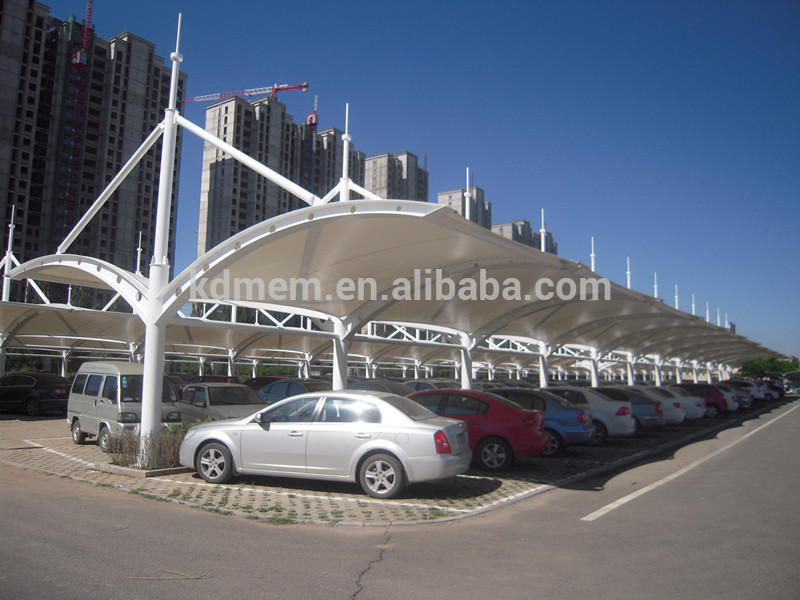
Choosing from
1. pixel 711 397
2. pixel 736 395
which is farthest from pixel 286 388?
pixel 736 395

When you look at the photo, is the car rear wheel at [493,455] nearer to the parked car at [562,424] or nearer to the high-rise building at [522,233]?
the parked car at [562,424]

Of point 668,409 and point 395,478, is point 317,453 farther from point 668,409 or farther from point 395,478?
point 668,409

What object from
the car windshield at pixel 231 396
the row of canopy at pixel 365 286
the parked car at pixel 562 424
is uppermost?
the row of canopy at pixel 365 286

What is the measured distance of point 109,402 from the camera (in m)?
12.2

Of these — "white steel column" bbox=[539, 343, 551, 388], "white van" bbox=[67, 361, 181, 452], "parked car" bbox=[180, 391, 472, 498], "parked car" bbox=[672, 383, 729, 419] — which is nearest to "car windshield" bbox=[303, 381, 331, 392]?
"white van" bbox=[67, 361, 181, 452]

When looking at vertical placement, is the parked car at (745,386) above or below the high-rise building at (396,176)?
below

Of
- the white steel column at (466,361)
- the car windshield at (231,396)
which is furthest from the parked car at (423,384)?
the car windshield at (231,396)

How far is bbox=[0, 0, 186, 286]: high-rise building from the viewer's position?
71.4 meters

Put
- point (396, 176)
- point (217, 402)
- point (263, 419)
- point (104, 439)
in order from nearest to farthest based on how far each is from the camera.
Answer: point (263, 419) < point (104, 439) < point (217, 402) < point (396, 176)

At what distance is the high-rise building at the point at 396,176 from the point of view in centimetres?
9938

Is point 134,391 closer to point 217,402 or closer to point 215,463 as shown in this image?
point 217,402

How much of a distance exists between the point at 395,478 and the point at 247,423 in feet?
8.42

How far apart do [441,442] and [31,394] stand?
18874 mm

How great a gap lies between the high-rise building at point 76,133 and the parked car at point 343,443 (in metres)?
72.3
